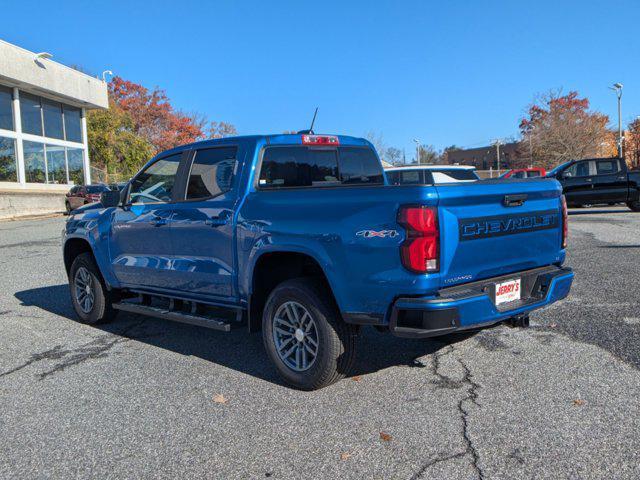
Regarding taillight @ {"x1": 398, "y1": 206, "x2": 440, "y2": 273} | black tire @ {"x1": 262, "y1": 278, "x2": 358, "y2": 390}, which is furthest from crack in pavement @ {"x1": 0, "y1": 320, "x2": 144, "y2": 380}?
taillight @ {"x1": 398, "y1": 206, "x2": 440, "y2": 273}

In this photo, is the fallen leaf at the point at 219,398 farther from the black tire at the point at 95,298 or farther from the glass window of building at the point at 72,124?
the glass window of building at the point at 72,124

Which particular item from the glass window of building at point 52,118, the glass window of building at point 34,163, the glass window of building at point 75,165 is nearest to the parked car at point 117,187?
the glass window of building at point 34,163

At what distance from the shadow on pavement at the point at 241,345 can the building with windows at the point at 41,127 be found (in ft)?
84.2

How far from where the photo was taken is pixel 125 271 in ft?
19.3

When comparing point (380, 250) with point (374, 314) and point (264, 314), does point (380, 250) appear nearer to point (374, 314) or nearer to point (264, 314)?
point (374, 314)

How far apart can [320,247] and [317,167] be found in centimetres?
141

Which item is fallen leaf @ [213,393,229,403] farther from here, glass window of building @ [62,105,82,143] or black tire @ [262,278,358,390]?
glass window of building @ [62,105,82,143]

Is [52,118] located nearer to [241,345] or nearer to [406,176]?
[406,176]

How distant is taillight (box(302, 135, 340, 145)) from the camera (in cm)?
511

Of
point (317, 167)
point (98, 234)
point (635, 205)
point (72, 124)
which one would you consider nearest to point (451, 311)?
point (317, 167)

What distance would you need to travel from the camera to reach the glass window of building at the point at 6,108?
2931 cm

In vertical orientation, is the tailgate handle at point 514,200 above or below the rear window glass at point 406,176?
below

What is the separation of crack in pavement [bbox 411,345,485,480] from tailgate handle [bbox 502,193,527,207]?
1342 mm

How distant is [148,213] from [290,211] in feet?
6.48
